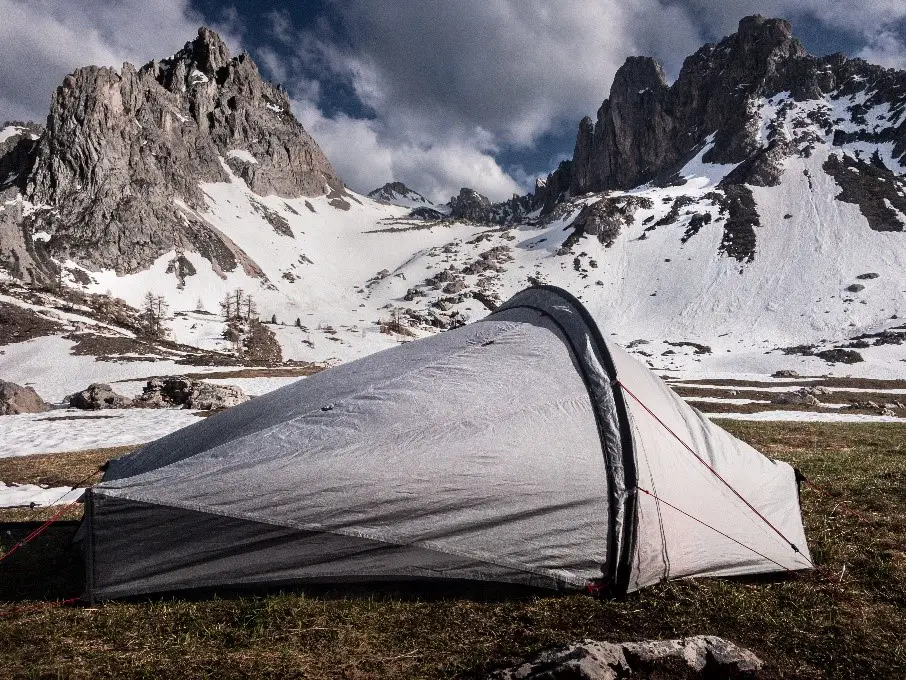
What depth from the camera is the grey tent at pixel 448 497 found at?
16.7 feet

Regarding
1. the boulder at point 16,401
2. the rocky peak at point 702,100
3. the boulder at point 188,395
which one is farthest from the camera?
the rocky peak at point 702,100

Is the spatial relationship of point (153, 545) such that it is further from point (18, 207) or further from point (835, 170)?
point (835, 170)

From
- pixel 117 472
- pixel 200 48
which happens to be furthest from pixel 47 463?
pixel 200 48

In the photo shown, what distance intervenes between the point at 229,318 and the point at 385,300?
3942 centimetres

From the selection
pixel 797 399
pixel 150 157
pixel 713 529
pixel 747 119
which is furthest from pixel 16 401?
pixel 747 119

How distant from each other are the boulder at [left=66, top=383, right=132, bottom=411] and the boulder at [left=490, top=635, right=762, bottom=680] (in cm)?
3095

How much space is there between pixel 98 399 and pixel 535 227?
140568 mm

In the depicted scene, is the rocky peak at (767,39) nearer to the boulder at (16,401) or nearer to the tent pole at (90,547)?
the boulder at (16,401)

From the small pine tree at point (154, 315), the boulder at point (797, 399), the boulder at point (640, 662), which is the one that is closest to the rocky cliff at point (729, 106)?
the boulder at point (797, 399)

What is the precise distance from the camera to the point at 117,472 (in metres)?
6.85

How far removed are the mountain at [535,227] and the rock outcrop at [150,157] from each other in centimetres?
48

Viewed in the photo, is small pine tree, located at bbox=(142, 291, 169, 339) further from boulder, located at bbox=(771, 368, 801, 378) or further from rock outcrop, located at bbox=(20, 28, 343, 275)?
boulder, located at bbox=(771, 368, 801, 378)

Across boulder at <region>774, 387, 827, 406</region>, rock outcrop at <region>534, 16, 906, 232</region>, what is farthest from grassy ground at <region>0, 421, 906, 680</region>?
rock outcrop at <region>534, 16, 906, 232</region>

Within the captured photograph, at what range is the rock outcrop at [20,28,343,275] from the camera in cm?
9881
